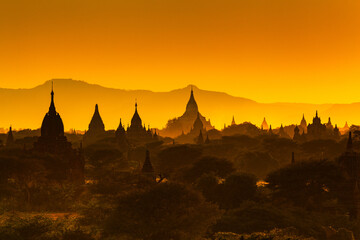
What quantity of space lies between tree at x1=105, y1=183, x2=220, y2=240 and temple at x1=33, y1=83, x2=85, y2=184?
29438 mm

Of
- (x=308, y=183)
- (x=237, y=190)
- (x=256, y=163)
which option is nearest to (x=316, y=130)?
(x=256, y=163)

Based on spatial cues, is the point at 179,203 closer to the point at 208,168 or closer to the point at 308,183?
the point at 308,183

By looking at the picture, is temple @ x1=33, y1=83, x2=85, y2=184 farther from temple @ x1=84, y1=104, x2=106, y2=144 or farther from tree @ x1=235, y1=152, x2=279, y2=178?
temple @ x1=84, y1=104, x2=106, y2=144

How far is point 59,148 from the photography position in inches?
3073

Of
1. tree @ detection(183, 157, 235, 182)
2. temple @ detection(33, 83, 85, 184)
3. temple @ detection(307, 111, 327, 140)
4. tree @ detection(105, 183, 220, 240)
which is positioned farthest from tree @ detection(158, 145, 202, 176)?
temple @ detection(307, 111, 327, 140)

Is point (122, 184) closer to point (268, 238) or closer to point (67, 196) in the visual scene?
point (67, 196)

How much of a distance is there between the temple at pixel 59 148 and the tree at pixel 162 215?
29.4 m

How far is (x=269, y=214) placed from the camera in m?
39.6

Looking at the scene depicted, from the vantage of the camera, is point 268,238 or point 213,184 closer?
point 268,238

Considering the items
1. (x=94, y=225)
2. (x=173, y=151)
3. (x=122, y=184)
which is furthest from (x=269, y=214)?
(x=173, y=151)

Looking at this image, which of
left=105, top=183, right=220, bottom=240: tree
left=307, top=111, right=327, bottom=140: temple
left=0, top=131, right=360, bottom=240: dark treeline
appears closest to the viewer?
left=0, top=131, right=360, bottom=240: dark treeline

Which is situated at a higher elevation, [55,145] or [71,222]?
[55,145]

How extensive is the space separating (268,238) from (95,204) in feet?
76.9

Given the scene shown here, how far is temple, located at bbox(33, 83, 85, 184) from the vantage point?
72719mm
